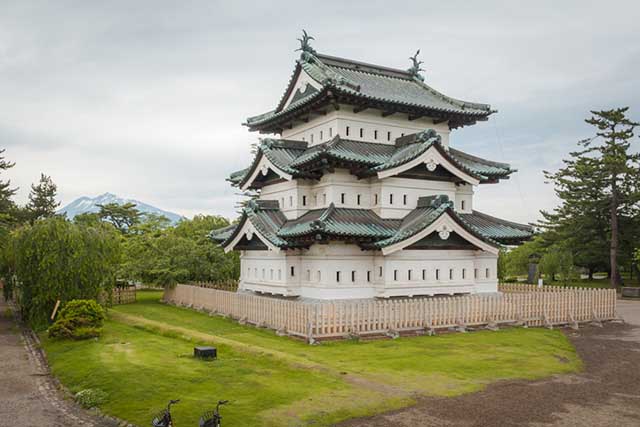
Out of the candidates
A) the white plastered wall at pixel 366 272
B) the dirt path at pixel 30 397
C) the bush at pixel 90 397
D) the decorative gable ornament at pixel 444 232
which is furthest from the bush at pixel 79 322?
the decorative gable ornament at pixel 444 232

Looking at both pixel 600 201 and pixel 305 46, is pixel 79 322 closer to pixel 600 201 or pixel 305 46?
pixel 305 46

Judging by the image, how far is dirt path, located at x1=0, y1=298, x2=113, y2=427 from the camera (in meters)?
12.2

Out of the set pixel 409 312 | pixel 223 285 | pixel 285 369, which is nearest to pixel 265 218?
pixel 409 312

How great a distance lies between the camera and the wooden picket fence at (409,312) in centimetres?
2131

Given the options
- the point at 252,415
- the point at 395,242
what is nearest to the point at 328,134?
the point at 395,242

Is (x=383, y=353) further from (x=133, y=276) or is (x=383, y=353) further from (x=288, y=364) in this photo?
(x=133, y=276)

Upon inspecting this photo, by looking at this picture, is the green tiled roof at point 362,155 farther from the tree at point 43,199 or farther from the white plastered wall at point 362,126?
the tree at point 43,199

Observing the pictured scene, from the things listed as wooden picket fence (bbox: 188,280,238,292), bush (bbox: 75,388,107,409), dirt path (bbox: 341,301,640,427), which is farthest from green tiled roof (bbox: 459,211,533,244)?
bush (bbox: 75,388,107,409)

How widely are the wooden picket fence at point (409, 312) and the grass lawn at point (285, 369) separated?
0.75m

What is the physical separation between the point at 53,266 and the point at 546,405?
20.6 meters

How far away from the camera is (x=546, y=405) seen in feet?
43.1

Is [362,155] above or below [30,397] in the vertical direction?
above

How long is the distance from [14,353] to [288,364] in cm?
1040

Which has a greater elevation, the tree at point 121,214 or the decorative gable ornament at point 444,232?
the tree at point 121,214
